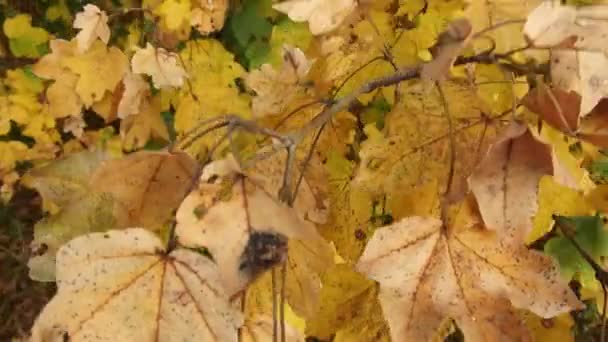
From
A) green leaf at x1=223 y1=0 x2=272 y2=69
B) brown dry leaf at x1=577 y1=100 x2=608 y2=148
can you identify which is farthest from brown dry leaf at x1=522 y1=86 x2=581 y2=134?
green leaf at x1=223 y1=0 x2=272 y2=69

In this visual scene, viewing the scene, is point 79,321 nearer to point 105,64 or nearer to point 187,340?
point 187,340

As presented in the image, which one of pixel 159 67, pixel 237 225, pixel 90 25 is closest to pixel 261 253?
pixel 237 225

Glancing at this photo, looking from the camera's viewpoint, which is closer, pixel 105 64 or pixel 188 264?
pixel 188 264

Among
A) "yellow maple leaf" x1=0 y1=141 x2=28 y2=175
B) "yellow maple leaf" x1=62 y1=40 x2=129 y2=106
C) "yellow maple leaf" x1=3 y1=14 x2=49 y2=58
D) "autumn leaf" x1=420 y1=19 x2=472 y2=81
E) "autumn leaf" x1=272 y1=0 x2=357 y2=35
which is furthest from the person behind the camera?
"yellow maple leaf" x1=0 y1=141 x2=28 y2=175

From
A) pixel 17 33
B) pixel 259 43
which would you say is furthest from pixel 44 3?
pixel 259 43

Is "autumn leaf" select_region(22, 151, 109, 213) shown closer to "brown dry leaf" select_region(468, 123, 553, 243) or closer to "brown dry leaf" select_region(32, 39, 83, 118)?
"brown dry leaf" select_region(468, 123, 553, 243)

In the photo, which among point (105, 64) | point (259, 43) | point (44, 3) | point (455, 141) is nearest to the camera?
point (455, 141)
